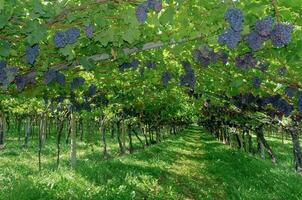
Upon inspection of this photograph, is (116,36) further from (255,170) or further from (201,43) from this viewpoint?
(255,170)

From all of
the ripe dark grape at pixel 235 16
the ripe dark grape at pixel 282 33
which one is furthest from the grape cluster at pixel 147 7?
the ripe dark grape at pixel 282 33

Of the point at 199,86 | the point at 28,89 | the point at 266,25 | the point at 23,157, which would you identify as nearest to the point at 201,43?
the point at 266,25

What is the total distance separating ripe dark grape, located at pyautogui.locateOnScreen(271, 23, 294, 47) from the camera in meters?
4.39

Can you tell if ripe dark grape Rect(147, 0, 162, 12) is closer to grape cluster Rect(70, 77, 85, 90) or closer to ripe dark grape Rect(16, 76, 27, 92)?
ripe dark grape Rect(16, 76, 27, 92)

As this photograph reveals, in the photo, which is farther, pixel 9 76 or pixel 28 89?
pixel 28 89

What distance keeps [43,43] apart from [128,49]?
1525 millimetres

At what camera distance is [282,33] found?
4.40 m

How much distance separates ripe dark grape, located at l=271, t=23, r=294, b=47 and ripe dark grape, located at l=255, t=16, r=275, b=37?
64 mm

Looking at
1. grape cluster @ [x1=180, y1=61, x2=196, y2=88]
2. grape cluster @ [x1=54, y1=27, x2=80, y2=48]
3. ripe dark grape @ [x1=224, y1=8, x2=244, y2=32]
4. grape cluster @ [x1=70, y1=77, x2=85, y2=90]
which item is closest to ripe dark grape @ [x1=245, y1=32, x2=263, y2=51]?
ripe dark grape @ [x1=224, y1=8, x2=244, y2=32]

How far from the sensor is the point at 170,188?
1484cm

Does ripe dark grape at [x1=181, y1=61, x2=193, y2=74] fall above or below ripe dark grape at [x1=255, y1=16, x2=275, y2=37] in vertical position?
above

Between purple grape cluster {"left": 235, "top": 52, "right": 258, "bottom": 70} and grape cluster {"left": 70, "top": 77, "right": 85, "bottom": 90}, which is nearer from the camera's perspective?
purple grape cluster {"left": 235, "top": 52, "right": 258, "bottom": 70}

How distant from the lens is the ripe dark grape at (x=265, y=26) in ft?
14.4

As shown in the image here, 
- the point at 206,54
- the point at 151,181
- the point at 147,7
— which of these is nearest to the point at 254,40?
the point at 147,7
